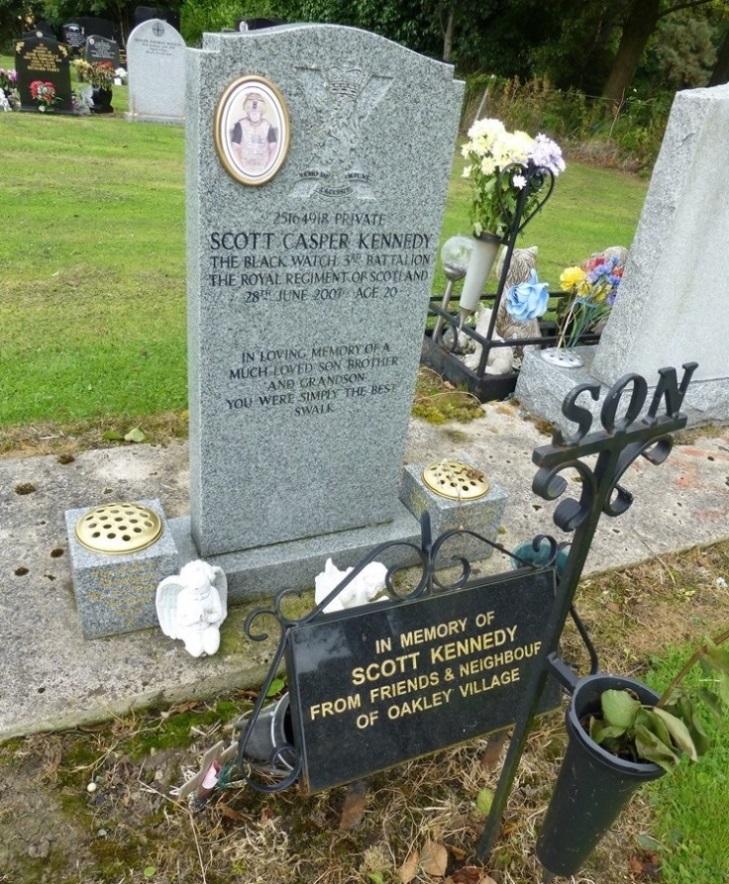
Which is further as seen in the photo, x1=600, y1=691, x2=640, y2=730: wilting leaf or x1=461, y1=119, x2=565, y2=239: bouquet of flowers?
x1=461, y1=119, x2=565, y2=239: bouquet of flowers

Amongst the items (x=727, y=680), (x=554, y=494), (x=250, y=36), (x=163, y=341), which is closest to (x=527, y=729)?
(x=727, y=680)

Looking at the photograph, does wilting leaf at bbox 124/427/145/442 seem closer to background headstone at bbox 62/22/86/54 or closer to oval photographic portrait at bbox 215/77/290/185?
oval photographic portrait at bbox 215/77/290/185

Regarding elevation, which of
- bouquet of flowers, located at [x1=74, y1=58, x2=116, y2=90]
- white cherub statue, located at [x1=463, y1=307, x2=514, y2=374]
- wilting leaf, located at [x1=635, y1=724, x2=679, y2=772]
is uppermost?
bouquet of flowers, located at [x1=74, y1=58, x2=116, y2=90]

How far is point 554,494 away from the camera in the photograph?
1.48m

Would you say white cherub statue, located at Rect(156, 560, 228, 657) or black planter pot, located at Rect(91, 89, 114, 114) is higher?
black planter pot, located at Rect(91, 89, 114, 114)

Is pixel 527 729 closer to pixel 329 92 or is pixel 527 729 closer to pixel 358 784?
pixel 358 784

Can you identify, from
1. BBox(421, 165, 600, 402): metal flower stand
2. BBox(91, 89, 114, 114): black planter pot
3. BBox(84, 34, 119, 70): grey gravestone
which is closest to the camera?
BBox(421, 165, 600, 402): metal flower stand

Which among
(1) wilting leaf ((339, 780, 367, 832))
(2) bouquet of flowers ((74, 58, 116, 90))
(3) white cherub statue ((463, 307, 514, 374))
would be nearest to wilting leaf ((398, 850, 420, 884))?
(1) wilting leaf ((339, 780, 367, 832))

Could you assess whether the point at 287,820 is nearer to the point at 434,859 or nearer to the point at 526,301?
the point at 434,859

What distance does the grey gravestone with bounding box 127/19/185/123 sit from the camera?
49.1 ft

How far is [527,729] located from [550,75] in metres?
24.3

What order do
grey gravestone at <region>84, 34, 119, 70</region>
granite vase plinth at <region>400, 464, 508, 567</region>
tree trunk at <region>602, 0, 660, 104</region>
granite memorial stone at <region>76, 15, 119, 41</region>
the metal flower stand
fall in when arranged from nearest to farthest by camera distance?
granite vase plinth at <region>400, 464, 508, 567</region>, the metal flower stand, grey gravestone at <region>84, 34, 119, 70</region>, tree trunk at <region>602, 0, 660, 104</region>, granite memorial stone at <region>76, 15, 119, 41</region>

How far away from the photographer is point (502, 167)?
14.1 ft

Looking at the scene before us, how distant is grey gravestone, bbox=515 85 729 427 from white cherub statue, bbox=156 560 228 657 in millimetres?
2539
